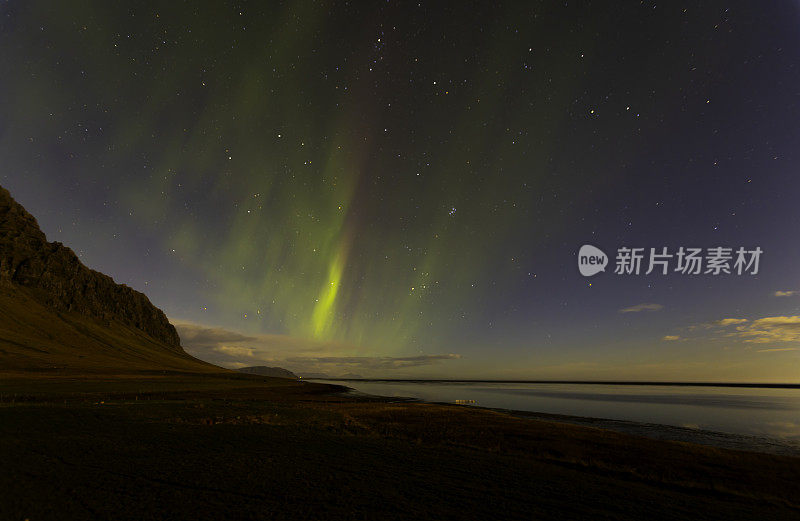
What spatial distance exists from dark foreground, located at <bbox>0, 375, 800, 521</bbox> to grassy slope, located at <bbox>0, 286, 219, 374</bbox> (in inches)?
4173

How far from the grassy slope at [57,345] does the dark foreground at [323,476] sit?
10600cm

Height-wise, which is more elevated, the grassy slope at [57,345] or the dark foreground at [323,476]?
the dark foreground at [323,476]

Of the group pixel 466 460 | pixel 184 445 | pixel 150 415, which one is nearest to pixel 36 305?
pixel 150 415

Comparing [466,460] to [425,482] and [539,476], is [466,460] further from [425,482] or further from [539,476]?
[425,482]

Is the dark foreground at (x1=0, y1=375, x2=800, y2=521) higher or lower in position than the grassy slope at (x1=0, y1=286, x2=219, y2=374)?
higher

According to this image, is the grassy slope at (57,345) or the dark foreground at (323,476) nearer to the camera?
the dark foreground at (323,476)

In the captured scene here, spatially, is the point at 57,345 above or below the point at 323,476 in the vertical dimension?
below

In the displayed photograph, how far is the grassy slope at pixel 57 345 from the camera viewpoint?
110 m

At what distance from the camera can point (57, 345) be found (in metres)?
147

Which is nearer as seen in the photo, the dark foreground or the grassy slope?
the dark foreground

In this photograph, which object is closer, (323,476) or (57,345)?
(323,476)

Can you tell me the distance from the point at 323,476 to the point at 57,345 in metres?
189

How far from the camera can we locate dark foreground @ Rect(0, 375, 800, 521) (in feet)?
40.0

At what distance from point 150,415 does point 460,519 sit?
91.6ft
